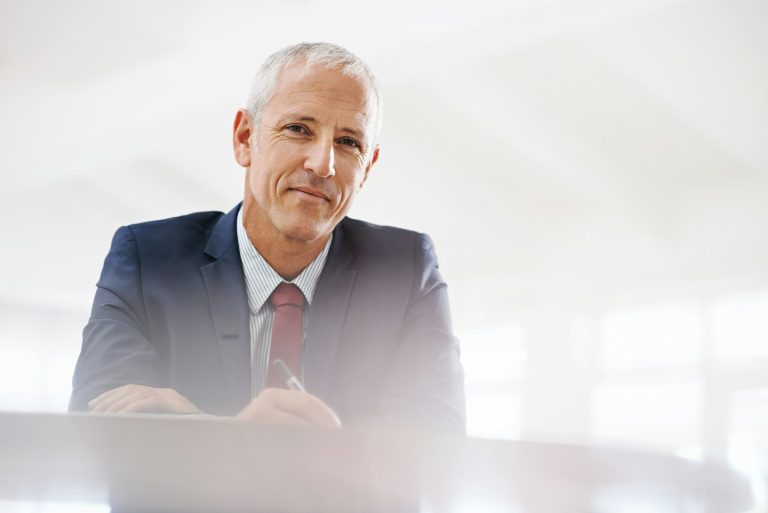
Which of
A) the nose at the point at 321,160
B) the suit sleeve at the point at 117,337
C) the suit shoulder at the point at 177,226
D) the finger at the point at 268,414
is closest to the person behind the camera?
the finger at the point at 268,414

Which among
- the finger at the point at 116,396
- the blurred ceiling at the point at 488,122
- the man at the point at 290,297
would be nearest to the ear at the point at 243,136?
the man at the point at 290,297

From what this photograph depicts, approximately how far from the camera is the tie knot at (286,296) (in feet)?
3.91

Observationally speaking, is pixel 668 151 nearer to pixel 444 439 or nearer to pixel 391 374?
pixel 391 374

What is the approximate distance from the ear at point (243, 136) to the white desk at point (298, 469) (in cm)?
102

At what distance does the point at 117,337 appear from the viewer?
109cm

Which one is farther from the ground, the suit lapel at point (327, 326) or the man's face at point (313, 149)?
the man's face at point (313, 149)

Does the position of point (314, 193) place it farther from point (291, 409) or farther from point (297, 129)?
point (291, 409)

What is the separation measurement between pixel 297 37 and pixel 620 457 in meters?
4.56

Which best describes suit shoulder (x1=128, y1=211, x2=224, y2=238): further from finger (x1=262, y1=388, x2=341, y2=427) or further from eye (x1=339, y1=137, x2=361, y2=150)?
finger (x1=262, y1=388, x2=341, y2=427)

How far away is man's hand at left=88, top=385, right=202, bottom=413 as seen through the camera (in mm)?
686

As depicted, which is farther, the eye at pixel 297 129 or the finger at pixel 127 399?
the eye at pixel 297 129

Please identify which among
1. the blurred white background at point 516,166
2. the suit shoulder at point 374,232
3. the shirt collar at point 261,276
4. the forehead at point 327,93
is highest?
the blurred white background at point 516,166

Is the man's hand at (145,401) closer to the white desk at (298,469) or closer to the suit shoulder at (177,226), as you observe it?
the white desk at (298,469)

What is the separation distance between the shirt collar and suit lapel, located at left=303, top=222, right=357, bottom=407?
18 millimetres
